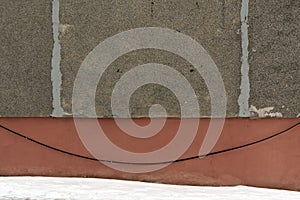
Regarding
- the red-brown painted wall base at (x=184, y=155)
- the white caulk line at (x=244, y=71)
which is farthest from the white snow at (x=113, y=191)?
the white caulk line at (x=244, y=71)

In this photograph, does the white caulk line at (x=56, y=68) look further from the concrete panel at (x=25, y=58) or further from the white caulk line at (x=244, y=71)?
the white caulk line at (x=244, y=71)

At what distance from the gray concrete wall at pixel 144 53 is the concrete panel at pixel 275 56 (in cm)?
1

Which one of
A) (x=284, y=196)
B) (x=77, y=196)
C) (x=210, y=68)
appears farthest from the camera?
(x=210, y=68)

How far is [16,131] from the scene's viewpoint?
5.41 meters

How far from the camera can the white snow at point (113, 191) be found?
4730 millimetres

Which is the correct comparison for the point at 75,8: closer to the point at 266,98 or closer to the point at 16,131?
the point at 16,131

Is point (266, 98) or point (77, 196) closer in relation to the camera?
point (77, 196)

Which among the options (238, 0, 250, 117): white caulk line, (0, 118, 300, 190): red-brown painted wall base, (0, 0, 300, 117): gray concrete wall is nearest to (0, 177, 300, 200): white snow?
(0, 118, 300, 190): red-brown painted wall base

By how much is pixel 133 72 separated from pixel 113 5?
103 centimetres

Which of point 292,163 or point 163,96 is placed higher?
point 163,96

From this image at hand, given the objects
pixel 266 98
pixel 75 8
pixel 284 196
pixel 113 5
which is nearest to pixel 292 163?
pixel 284 196

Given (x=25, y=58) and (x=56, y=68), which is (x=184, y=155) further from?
(x=25, y=58)

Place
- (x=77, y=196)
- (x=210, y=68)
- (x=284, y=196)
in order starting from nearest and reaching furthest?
(x=77, y=196) < (x=284, y=196) < (x=210, y=68)

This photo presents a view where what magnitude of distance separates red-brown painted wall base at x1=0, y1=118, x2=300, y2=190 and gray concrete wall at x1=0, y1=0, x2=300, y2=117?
181mm
